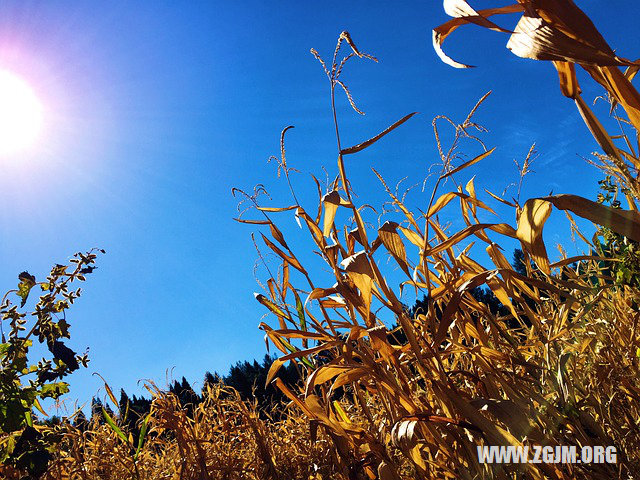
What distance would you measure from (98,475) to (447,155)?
1.68 meters

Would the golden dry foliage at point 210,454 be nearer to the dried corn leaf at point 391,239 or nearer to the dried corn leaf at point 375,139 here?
the dried corn leaf at point 391,239

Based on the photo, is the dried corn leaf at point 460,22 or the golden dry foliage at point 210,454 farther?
the golden dry foliage at point 210,454

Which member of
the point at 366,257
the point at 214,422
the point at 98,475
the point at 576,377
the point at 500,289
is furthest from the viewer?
the point at 214,422

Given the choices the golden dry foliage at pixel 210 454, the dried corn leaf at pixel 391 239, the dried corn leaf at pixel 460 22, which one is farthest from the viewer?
the golden dry foliage at pixel 210 454

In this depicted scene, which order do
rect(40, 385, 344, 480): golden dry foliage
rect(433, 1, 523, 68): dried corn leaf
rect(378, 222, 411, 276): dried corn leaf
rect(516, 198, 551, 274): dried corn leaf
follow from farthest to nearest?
rect(40, 385, 344, 480): golden dry foliage, rect(378, 222, 411, 276): dried corn leaf, rect(516, 198, 551, 274): dried corn leaf, rect(433, 1, 523, 68): dried corn leaf

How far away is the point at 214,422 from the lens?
2213mm

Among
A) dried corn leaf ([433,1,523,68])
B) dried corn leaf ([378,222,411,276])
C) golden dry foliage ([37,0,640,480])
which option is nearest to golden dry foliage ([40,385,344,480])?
golden dry foliage ([37,0,640,480])

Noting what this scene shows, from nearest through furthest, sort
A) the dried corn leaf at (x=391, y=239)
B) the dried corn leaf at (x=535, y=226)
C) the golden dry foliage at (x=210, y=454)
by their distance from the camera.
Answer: the dried corn leaf at (x=535, y=226) → the dried corn leaf at (x=391, y=239) → the golden dry foliage at (x=210, y=454)

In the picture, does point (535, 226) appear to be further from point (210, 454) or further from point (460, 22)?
point (210, 454)

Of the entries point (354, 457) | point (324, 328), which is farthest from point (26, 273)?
point (354, 457)

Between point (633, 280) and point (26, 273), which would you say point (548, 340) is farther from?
point (26, 273)

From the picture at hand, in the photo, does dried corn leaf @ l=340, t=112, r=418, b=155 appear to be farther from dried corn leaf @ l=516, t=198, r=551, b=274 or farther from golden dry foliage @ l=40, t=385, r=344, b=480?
golden dry foliage @ l=40, t=385, r=344, b=480

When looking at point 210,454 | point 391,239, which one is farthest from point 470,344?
point 210,454

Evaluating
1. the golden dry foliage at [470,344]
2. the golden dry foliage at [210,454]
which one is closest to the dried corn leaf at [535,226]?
the golden dry foliage at [470,344]
